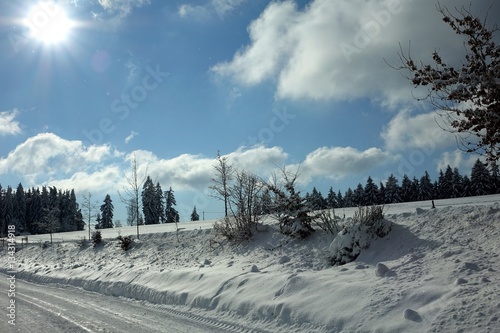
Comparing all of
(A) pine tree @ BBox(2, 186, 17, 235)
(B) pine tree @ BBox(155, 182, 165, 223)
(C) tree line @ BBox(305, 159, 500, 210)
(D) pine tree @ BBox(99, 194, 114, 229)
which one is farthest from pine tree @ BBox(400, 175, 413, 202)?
(A) pine tree @ BBox(2, 186, 17, 235)

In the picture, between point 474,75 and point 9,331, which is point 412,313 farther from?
point 9,331

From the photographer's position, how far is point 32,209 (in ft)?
297

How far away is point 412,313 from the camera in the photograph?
5918mm

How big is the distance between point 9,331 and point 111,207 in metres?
87.7

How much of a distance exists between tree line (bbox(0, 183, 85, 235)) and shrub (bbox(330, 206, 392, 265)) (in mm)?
81993

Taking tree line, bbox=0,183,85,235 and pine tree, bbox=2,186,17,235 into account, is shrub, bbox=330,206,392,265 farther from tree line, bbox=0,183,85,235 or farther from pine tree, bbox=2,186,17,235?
pine tree, bbox=2,186,17,235

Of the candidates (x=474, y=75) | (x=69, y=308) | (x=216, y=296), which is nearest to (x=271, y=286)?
(x=216, y=296)

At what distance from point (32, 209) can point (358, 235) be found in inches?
3862

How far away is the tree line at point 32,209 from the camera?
282ft

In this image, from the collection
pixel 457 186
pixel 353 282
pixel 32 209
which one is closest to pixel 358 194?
pixel 457 186

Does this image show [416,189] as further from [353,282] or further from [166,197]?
[353,282]

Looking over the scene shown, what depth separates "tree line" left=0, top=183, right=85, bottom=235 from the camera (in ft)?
282

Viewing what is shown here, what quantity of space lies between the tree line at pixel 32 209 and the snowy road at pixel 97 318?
258ft

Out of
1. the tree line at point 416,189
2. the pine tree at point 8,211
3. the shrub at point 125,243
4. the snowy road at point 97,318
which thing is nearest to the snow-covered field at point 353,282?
the snowy road at point 97,318
